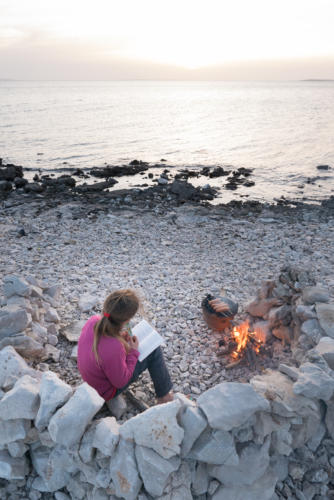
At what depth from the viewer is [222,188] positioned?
62.5ft

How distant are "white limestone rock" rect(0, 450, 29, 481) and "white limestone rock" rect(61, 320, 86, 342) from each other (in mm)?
2274

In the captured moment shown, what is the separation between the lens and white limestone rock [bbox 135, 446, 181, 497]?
336cm

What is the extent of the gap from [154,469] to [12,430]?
1458 millimetres

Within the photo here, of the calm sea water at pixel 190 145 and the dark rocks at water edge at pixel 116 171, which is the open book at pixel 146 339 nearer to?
→ the calm sea water at pixel 190 145

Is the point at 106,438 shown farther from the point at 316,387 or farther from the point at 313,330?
the point at 313,330

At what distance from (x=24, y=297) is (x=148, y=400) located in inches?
Answer: 112

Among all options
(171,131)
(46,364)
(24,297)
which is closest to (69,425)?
(46,364)

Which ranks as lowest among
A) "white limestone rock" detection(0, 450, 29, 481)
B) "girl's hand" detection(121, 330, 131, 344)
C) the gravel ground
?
the gravel ground

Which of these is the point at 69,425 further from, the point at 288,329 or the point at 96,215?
the point at 96,215

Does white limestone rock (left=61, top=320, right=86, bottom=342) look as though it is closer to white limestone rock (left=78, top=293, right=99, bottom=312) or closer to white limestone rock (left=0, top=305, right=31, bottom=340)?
white limestone rock (left=78, top=293, right=99, bottom=312)

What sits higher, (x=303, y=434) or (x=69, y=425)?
(x=69, y=425)

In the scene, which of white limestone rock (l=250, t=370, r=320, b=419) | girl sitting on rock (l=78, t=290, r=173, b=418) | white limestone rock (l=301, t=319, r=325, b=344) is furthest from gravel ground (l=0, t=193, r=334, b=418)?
white limestone rock (l=250, t=370, r=320, b=419)

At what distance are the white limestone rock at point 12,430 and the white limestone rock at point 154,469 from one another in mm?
1174

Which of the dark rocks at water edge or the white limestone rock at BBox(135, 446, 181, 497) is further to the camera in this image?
the dark rocks at water edge
